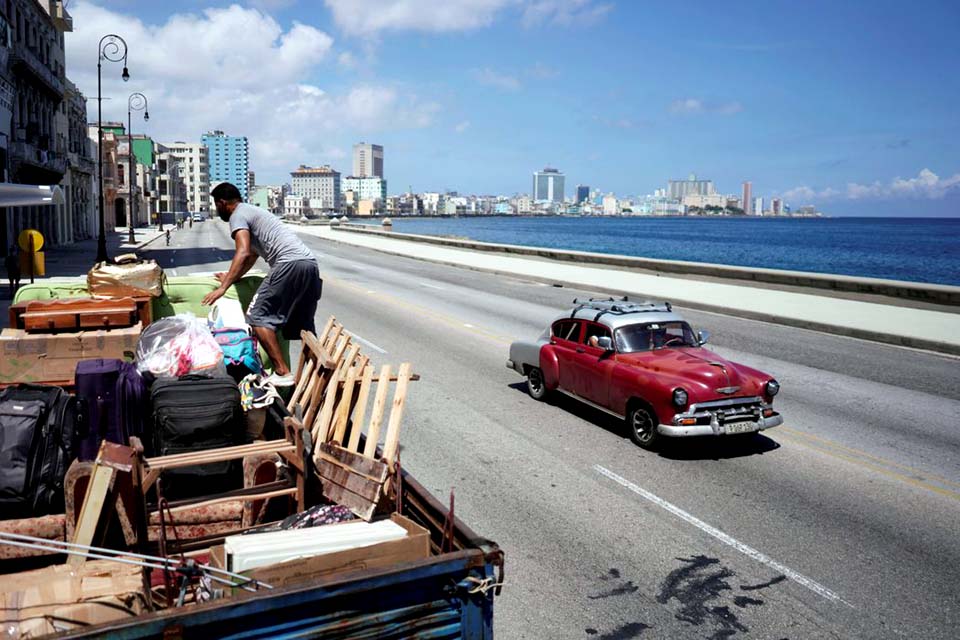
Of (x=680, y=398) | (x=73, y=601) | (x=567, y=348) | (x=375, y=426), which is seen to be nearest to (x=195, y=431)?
(x=375, y=426)

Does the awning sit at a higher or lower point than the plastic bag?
higher

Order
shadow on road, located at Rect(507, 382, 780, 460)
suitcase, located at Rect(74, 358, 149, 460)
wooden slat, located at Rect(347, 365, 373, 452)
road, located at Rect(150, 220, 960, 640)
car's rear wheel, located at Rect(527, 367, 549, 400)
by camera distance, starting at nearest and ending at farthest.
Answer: wooden slat, located at Rect(347, 365, 373, 452) → suitcase, located at Rect(74, 358, 149, 460) → road, located at Rect(150, 220, 960, 640) → shadow on road, located at Rect(507, 382, 780, 460) → car's rear wheel, located at Rect(527, 367, 549, 400)

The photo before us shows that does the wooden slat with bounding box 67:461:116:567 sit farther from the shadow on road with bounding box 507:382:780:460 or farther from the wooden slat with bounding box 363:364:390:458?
the shadow on road with bounding box 507:382:780:460

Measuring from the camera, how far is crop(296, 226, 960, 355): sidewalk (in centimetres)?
1844

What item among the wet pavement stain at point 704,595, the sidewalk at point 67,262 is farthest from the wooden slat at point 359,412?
the sidewalk at point 67,262

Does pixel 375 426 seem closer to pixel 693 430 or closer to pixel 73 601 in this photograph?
pixel 73 601

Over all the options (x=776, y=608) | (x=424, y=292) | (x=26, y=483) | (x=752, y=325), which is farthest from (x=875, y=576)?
(x=424, y=292)

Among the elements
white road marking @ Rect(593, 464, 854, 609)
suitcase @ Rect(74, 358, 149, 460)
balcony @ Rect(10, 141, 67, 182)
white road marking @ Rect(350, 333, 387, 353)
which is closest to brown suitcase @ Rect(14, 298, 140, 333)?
suitcase @ Rect(74, 358, 149, 460)

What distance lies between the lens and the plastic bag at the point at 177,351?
6.80m

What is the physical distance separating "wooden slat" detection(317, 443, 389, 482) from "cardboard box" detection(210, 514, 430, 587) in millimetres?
759

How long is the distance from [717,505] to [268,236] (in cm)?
531

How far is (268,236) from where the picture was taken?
27.1 feet

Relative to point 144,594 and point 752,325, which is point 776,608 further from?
point 752,325

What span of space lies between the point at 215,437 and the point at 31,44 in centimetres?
5123
